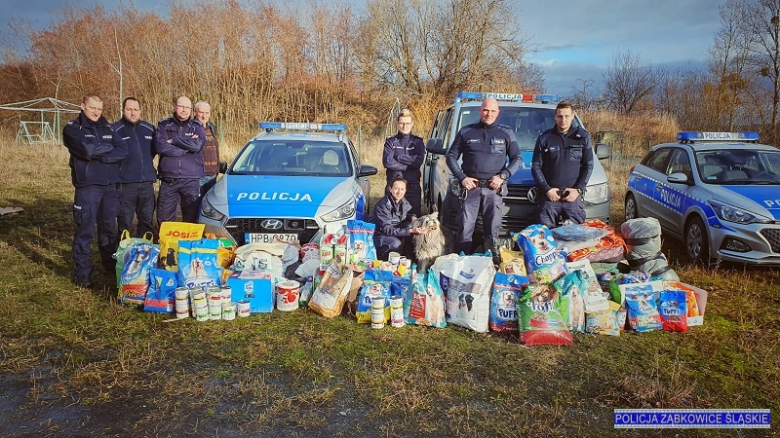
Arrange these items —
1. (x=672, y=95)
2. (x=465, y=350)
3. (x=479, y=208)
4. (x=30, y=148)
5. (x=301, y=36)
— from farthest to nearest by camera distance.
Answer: (x=672, y=95) → (x=301, y=36) → (x=30, y=148) → (x=479, y=208) → (x=465, y=350)

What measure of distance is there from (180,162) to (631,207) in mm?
6819

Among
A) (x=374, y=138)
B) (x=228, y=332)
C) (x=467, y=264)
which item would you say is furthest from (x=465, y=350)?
(x=374, y=138)

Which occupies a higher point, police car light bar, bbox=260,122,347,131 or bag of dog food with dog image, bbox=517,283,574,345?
police car light bar, bbox=260,122,347,131

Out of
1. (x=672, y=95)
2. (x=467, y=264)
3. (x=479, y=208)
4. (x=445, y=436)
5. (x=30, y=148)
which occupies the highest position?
(x=672, y=95)

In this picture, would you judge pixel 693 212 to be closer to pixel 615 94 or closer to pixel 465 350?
pixel 465 350

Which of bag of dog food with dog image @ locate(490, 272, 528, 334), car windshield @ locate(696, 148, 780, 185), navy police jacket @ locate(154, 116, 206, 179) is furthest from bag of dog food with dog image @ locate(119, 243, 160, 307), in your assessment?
car windshield @ locate(696, 148, 780, 185)

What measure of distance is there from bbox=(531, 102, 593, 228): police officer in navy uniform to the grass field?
168 centimetres

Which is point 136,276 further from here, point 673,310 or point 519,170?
point 673,310

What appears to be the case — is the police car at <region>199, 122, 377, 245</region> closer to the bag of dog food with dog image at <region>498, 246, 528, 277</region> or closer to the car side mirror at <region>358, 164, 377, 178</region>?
the car side mirror at <region>358, 164, 377, 178</region>

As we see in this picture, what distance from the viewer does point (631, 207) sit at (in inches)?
332

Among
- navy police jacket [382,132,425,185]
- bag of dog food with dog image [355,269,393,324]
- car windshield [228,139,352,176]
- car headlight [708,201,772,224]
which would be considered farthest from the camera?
navy police jacket [382,132,425,185]

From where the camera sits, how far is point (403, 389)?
3.29 meters

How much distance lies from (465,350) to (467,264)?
31.9 inches

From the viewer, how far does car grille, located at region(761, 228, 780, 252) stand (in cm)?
550
